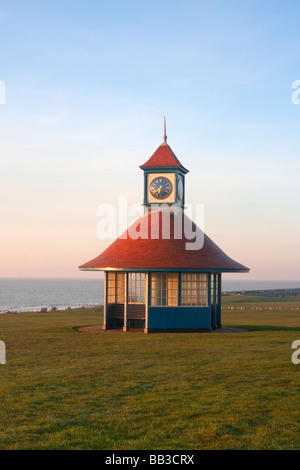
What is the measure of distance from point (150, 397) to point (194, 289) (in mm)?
15567

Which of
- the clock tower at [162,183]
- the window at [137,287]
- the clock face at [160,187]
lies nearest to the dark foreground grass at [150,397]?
the window at [137,287]

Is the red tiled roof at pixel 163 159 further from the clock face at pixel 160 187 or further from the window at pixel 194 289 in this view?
the window at pixel 194 289

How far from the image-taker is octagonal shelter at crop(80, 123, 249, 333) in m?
27.5

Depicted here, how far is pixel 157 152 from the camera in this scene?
31188mm

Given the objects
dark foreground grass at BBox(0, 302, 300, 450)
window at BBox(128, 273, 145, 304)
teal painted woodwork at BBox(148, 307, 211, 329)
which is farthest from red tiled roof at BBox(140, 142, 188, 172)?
dark foreground grass at BBox(0, 302, 300, 450)

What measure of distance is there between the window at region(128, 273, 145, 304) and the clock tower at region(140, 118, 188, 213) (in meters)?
3.93

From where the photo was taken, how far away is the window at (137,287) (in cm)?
2881

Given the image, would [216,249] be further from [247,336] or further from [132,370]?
[132,370]

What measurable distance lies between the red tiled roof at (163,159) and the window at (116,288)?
6246 millimetres

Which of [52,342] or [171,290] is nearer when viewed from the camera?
[52,342]

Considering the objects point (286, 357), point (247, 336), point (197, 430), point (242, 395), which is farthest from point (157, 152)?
point (197, 430)

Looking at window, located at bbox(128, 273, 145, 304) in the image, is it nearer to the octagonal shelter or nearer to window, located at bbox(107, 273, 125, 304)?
the octagonal shelter

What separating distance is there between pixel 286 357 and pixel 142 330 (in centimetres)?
1131
